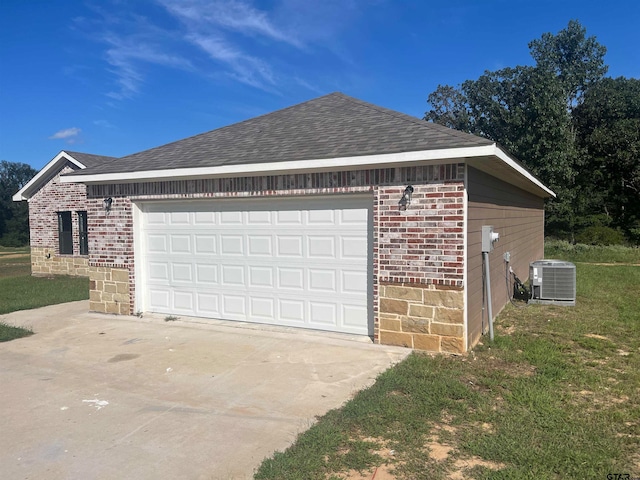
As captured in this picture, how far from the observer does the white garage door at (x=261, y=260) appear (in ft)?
23.1

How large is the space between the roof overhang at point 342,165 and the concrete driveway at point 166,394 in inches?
98.9

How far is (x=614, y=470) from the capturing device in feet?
10.9

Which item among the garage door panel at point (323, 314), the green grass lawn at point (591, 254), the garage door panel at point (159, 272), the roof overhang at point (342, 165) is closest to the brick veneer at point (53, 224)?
the roof overhang at point (342, 165)

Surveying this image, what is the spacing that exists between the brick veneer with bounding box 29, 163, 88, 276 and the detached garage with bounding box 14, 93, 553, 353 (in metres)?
9.30

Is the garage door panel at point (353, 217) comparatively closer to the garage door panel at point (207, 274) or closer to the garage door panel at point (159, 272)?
the garage door panel at point (207, 274)

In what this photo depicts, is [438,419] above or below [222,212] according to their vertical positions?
below

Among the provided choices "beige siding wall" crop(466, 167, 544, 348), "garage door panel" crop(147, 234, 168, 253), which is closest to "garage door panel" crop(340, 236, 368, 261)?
"beige siding wall" crop(466, 167, 544, 348)

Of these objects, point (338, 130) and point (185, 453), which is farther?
point (338, 130)

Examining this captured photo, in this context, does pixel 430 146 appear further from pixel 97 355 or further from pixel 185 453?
pixel 97 355

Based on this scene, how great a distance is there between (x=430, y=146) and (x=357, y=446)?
3754 millimetres

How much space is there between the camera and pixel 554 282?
31.3 feet

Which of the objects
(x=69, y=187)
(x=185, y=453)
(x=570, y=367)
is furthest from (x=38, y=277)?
(x=570, y=367)

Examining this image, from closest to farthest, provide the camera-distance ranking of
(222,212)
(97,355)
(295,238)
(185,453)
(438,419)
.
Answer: (185,453) → (438,419) → (97,355) → (295,238) → (222,212)

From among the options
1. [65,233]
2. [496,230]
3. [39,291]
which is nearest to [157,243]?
[496,230]
